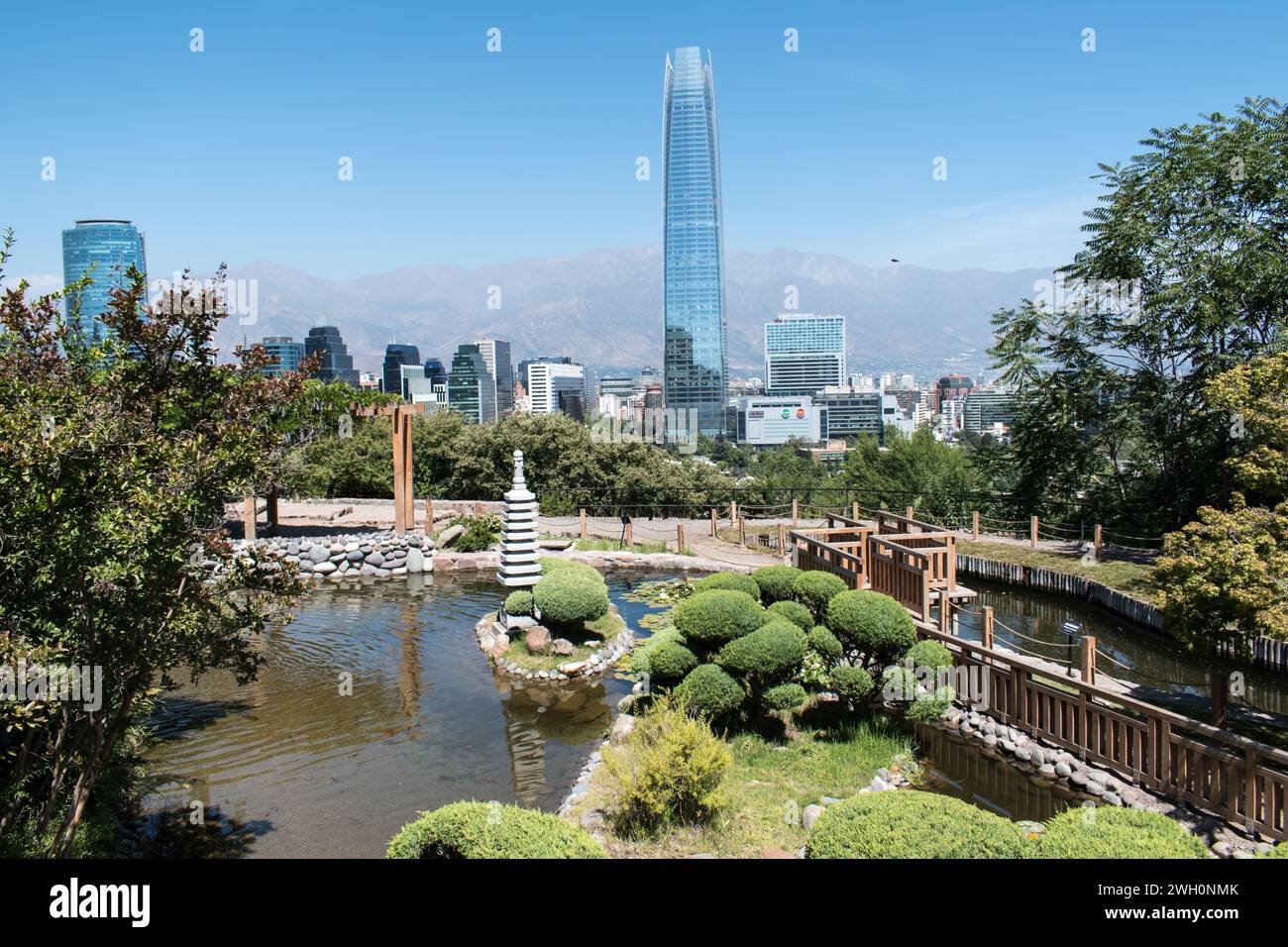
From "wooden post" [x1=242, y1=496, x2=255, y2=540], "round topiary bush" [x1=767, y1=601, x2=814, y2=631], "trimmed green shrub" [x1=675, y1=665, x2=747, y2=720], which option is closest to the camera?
"trimmed green shrub" [x1=675, y1=665, x2=747, y2=720]

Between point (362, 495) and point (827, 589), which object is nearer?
point (827, 589)

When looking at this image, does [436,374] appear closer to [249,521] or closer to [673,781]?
[249,521]

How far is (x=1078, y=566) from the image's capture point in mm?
15367

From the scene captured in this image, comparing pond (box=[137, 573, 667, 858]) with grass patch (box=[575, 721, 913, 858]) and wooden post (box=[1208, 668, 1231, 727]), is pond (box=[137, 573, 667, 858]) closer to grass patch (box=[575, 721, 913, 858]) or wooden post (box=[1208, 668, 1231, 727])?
grass patch (box=[575, 721, 913, 858])

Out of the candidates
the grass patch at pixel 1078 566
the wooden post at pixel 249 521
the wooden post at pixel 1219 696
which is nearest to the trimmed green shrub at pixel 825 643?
the wooden post at pixel 1219 696

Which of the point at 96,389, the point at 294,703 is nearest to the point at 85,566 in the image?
the point at 96,389

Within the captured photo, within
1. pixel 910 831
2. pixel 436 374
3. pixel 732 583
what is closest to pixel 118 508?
pixel 910 831

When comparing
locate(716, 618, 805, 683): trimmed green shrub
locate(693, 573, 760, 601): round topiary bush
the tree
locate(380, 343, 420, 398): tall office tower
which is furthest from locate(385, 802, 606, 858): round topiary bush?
locate(380, 343, 420, 398): tall office tower

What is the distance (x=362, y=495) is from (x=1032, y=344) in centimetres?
2012

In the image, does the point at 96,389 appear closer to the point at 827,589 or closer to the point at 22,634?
the point at 22,634

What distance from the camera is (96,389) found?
5387 millimetres

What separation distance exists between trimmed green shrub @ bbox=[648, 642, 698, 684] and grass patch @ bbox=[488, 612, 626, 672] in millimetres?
2932

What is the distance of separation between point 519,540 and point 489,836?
8.01m

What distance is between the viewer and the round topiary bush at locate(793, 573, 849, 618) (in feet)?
30.6
